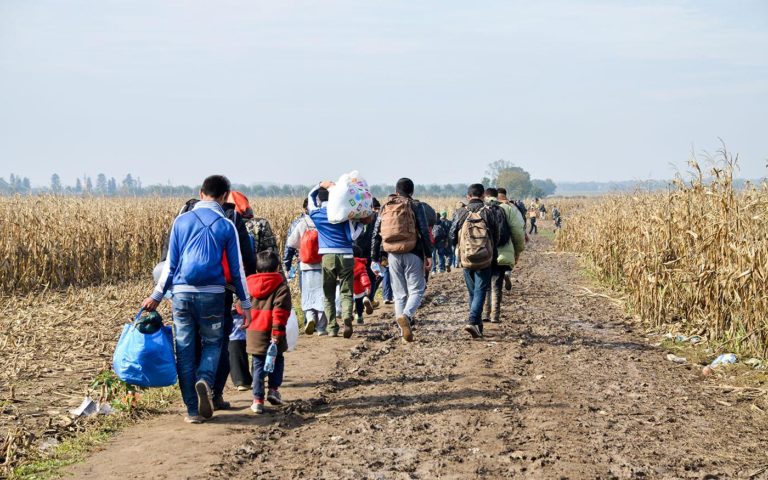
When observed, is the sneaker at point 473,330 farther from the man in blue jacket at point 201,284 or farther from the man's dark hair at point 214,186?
the man's dark hair at point 214,186

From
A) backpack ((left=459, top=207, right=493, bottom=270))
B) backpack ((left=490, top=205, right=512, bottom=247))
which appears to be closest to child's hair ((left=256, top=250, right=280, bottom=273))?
backpack ((left=459, top=207, right=493, bottom=270))

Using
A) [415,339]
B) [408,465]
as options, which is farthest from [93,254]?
[408,465]

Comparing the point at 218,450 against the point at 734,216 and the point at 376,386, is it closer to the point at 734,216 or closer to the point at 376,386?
the point at 376,386

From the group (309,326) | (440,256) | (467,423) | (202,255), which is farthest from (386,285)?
(202,255)

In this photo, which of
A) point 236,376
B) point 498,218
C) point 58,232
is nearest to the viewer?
point 236,376

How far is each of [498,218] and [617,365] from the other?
3.17 metres

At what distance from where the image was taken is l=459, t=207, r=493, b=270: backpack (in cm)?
1207

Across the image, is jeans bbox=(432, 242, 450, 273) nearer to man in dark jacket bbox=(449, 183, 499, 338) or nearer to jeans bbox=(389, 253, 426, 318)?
man in dark jacket bbox=(449, 183, 499, 338)

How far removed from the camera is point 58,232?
19547 mm

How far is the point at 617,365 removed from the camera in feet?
35.0

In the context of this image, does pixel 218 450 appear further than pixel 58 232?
No

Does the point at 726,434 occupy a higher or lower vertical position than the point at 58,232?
lower

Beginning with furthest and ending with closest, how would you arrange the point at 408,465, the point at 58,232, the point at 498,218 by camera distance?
the point at 58,232
the point at 498,218
the point at 408,465

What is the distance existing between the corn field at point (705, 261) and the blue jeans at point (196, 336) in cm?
657
